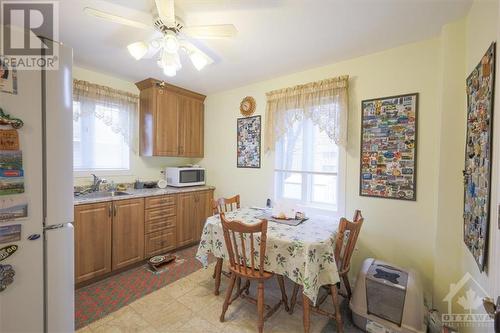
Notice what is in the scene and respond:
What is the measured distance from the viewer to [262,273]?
5.35 feet

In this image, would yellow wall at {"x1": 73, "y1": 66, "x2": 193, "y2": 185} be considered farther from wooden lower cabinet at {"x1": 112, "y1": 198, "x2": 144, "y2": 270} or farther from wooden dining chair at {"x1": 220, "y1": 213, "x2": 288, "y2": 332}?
wooden dining chair at {"x1": 220, "y1": 213, "x2": 288, "y2": 332}

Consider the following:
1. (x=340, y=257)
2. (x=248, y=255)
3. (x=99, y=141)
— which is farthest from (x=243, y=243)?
(x=99, y=141)

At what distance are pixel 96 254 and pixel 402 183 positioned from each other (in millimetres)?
3210

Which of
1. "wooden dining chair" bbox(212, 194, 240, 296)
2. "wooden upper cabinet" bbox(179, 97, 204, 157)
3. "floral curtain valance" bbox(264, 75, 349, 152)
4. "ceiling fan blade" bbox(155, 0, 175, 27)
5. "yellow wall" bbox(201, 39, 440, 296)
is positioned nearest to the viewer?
"ceiling fan blade" bbox(155, 0, 175, 27)

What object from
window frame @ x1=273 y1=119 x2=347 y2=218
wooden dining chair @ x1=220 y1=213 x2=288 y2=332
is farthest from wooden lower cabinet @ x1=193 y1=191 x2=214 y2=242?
wooden dining chair @ x1=220 y1=213 x2=288 y2=332

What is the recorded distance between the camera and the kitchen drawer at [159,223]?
9.11 ft

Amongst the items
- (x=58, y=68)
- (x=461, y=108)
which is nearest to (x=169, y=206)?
(x=58, y=68)

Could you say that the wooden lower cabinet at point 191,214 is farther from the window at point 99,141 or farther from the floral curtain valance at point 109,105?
the floral curtain valance at point 109,105

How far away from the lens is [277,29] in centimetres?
185

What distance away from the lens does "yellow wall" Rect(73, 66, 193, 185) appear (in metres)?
2.74

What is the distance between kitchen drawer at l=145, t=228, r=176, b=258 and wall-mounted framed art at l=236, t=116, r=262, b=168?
4.53 ft

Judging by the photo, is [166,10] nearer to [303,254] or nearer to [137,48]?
[137,48]

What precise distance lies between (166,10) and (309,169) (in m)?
2.14

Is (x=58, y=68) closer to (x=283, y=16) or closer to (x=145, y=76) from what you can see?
(x=283, y=16)
